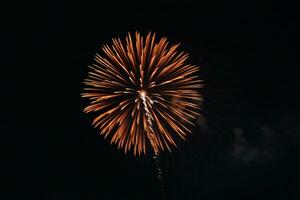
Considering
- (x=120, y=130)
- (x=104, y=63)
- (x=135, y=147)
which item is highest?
(x=104, y=63)

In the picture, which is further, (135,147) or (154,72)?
(154,72)

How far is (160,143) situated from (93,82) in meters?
5.87

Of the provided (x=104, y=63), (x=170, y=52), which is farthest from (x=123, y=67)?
(x=170, y=52)

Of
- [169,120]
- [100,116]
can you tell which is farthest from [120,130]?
[169,120]

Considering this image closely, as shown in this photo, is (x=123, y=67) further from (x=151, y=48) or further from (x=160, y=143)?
(x=160, y=143)

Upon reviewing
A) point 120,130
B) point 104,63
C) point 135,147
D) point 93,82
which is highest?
point 104,63

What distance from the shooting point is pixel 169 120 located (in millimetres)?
23469

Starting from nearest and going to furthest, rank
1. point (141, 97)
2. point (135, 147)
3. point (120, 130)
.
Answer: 1. point (135, 147)
2. point (120, 130)
3. point (141, 97)

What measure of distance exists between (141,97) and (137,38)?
4.18 m

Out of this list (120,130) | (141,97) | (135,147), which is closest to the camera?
(135,147)

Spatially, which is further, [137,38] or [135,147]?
[137,38]

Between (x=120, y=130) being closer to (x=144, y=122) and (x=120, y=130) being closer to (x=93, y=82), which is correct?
(x=144, y=122)

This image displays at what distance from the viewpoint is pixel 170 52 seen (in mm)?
22391

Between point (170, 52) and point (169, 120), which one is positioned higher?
point (170, 52)
